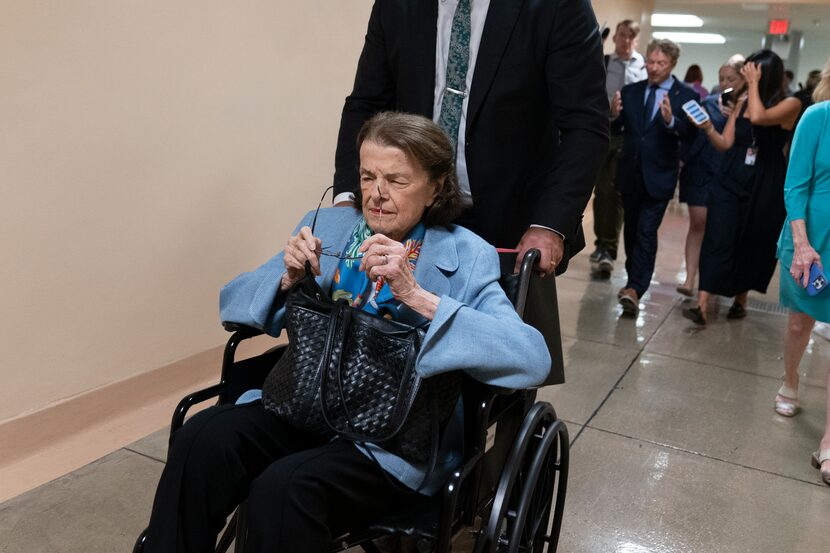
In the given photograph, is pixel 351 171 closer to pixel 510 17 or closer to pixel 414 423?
pixel 510 17

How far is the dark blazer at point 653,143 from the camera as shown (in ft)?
16.8

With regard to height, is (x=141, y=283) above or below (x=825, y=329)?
above

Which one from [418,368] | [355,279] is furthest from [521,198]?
[418,368]

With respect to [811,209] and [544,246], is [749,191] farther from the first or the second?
[544,246]

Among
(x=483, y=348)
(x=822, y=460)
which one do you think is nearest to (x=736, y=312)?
(x=822, y=460)

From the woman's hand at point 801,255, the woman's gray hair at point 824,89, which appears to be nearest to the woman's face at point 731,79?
the woman's gray hair at point 824,89

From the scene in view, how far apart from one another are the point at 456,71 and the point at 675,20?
15082 millimetres

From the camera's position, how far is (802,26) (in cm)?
1608

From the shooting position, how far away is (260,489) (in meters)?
1.45

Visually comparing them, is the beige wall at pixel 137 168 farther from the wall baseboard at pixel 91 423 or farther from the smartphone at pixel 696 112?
the smartphone at pixel 696 112

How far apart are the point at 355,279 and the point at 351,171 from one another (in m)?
0.45

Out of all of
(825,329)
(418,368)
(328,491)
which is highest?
(418,368)

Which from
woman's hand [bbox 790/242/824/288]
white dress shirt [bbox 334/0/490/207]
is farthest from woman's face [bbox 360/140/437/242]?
woman's hand [bbox 790/242/824/288]

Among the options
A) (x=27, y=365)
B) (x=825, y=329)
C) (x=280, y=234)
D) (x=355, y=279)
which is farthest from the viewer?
(x=825, y=329)
